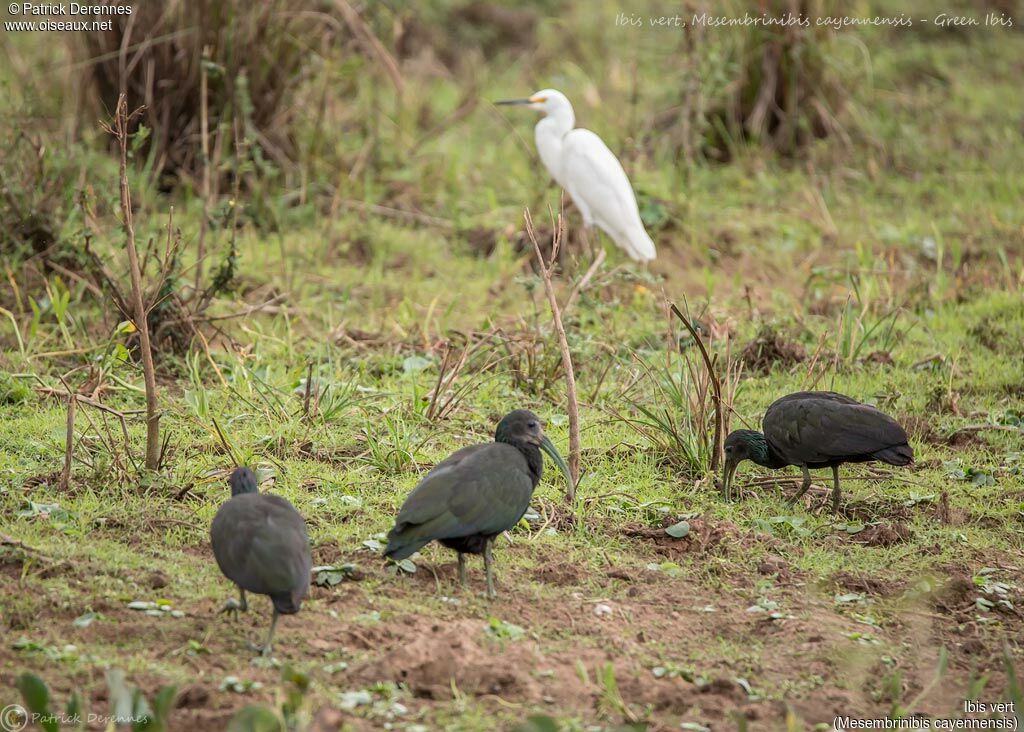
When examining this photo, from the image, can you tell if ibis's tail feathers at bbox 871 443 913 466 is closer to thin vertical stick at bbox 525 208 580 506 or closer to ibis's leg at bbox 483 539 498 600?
thin vertical stick at bbox 525 208 580 506

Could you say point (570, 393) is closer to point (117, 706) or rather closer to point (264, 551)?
point (264, 551)

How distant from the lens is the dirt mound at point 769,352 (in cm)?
686

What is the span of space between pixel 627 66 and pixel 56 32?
517cm

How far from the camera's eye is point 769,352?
6.91m

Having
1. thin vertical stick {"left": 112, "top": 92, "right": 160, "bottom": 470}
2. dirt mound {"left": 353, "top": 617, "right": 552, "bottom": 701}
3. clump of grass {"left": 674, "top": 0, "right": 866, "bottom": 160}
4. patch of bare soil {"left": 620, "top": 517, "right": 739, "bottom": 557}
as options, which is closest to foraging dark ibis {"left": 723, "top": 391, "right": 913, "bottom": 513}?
patch of bare soil {"left": 620, "top": 517, "right": 739, "bottom": 557}

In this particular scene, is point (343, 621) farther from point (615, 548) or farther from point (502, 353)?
point (502, 353)

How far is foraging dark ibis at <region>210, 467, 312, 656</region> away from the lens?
12.3ft

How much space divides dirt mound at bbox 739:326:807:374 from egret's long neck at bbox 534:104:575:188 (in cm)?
242

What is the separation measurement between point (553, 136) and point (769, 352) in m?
2.86

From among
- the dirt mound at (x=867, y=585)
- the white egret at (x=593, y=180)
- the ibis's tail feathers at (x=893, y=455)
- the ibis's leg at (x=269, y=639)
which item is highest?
the white egret at (x=593, y=180)

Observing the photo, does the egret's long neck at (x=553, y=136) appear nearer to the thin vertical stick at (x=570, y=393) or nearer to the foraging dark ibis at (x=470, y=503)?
the thin vertical stick at (x=570, y=393)

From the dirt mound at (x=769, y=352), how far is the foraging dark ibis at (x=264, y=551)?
3.42m

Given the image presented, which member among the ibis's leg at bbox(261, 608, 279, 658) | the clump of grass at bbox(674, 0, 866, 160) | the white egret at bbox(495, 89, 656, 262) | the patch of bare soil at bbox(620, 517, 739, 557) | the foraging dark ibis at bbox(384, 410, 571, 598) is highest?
the clump of grass at bbox(674, 0, 866, 160)

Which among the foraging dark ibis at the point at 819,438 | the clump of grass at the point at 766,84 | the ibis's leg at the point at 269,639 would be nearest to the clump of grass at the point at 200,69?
the clump of grass at the point at 766,84
